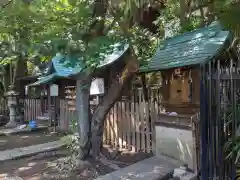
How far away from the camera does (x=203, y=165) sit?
4352mm

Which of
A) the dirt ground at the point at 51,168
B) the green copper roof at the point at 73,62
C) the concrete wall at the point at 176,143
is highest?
the green copper roof at the point at 73,62

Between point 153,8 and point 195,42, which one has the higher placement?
point 153,8

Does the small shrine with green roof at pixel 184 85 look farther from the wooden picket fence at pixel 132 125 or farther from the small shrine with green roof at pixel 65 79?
the small shrine with green roof at pixel 65 79

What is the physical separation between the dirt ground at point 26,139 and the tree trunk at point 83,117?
402 cm

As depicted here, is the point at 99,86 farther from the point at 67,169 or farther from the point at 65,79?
the point at 65,79

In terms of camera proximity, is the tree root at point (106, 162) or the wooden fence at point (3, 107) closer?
the tree root at point (106, 162)

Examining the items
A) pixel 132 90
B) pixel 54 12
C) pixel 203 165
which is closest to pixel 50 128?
pixel 132 90

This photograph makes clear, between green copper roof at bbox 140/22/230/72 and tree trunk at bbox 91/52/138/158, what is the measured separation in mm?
620

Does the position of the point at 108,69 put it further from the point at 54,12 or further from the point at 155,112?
the point at 54,12

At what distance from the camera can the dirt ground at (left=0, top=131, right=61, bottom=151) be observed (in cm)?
964

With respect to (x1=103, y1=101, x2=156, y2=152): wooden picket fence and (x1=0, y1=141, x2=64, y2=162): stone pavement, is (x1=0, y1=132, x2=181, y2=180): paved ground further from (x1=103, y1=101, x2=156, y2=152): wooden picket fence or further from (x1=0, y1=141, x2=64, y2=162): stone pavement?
(x1=103, y1=101, x2=156, y2=152): wooden picket fence

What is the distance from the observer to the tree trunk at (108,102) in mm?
6410

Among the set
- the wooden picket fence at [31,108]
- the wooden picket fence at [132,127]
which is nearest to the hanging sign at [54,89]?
the wooden picket fence at [31,108]

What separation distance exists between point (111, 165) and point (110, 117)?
7.40 ft
